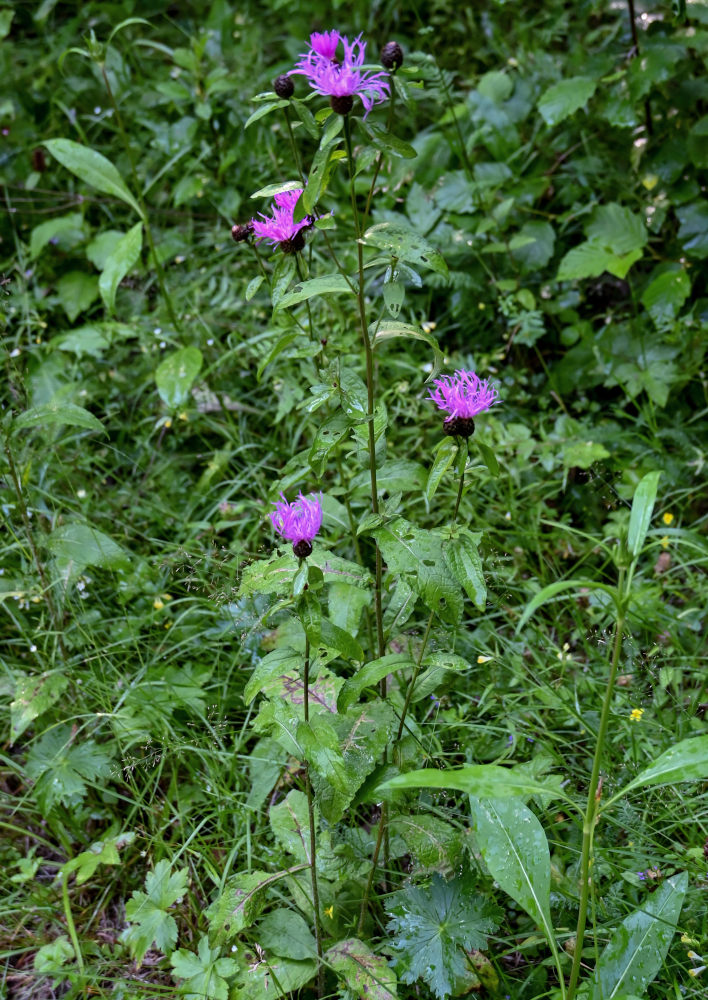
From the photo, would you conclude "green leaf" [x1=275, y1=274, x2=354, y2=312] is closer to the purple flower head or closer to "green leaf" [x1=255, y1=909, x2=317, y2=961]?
the purple flower head

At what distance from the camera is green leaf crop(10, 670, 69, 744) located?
1.86 metres

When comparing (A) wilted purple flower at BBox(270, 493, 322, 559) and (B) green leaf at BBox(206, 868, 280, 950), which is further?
(B) green leaf at BBox(206, 868, 280, 950)

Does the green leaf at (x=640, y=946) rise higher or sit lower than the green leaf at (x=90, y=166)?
lower

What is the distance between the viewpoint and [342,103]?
1.22m

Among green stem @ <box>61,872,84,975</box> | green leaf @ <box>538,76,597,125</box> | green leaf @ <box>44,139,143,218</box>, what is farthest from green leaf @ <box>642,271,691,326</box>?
green stem @ <box>61,872,84,975</box>

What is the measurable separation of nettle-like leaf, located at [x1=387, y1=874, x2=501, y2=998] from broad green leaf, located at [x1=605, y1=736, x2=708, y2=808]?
0.48 meters

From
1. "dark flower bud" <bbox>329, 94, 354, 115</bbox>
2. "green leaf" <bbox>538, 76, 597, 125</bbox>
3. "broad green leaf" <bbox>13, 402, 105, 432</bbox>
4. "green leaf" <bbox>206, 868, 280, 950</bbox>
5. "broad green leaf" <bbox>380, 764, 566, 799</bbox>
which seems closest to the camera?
"broad green leaf" <bbox>380, 764, 566, 799</bbox>

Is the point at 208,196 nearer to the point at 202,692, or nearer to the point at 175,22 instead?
the point at 175,22

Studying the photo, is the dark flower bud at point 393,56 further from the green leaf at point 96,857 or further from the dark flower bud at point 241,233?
the green leaf at point 96,857

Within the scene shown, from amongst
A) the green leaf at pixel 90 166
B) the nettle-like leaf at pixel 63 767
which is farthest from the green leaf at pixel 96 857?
the green leaf at pixel 90 166

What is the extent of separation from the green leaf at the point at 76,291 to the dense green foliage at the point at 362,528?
0.02 meters

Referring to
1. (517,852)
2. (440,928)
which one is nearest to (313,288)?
(517,852)

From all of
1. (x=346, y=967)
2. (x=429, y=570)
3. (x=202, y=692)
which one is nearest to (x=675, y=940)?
(x=346, y=967)

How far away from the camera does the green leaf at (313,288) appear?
1396 millimetres
